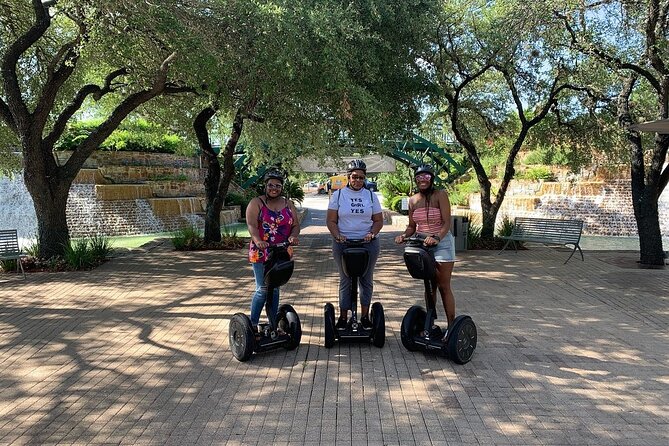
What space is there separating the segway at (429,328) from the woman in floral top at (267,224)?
3.44 ft

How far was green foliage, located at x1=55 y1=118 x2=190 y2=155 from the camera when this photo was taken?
58.9 feet

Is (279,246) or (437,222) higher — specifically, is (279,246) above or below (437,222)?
below

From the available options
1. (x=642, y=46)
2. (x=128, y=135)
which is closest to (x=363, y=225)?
(x=642, y=46)

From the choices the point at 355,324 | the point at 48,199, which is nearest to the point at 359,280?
the point at 355,324

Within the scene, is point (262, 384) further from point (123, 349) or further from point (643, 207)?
point (643, 207)

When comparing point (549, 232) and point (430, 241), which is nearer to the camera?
point (430, 241)

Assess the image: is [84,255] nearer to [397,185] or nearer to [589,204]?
[589,204]

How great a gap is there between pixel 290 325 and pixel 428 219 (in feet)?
5.19

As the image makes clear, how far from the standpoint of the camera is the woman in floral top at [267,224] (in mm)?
4859

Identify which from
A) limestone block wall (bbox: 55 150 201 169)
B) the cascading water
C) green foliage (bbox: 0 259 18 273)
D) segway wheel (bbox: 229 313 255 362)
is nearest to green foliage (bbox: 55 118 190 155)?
limestone block wall (bbox: 55 150 201 169)

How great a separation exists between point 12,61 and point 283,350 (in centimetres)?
840

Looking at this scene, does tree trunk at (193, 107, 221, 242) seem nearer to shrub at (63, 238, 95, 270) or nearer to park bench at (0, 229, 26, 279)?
shrub at (63, 238, 95, 270)

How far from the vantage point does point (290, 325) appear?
5.12 metres

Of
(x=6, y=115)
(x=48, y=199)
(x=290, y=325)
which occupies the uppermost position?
(x=6, y=115)
